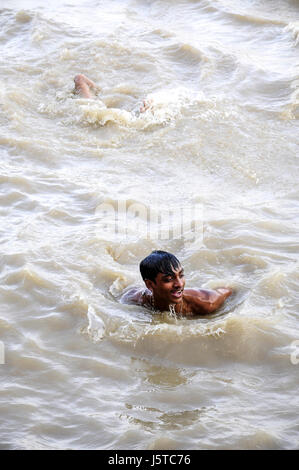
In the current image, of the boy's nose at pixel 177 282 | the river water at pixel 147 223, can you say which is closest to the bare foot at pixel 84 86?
the river water at pixel 147 223

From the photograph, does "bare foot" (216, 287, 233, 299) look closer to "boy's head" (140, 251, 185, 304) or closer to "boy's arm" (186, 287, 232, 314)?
"boy's arm" (186, 287, 232, 314)

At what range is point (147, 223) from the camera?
6410 mm

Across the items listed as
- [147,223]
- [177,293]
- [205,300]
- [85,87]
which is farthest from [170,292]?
[85,87]

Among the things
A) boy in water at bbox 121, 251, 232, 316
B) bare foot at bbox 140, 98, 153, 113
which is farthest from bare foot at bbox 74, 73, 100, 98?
boy in water at bbox 121, 251, 232, 316

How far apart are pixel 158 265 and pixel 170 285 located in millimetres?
163

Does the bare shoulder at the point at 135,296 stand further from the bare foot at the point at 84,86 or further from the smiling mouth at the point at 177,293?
the bare foot at the point at 84,86

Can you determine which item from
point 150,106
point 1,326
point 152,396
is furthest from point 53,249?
point 150,106

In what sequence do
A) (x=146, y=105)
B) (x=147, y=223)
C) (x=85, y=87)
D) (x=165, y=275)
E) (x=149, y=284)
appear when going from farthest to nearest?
(x=85, y=87) < (x=146, y=105) < (x=147, y=223) < (x=149, y=284) < (x=165, y=275)

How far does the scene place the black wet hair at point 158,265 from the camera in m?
4.68

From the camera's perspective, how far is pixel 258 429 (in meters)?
3.70

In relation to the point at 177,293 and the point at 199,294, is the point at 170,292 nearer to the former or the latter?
the point at 177,293

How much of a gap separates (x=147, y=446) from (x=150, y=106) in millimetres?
5673

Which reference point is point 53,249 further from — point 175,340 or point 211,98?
point 211,98

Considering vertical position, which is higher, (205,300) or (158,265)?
(158,265)
